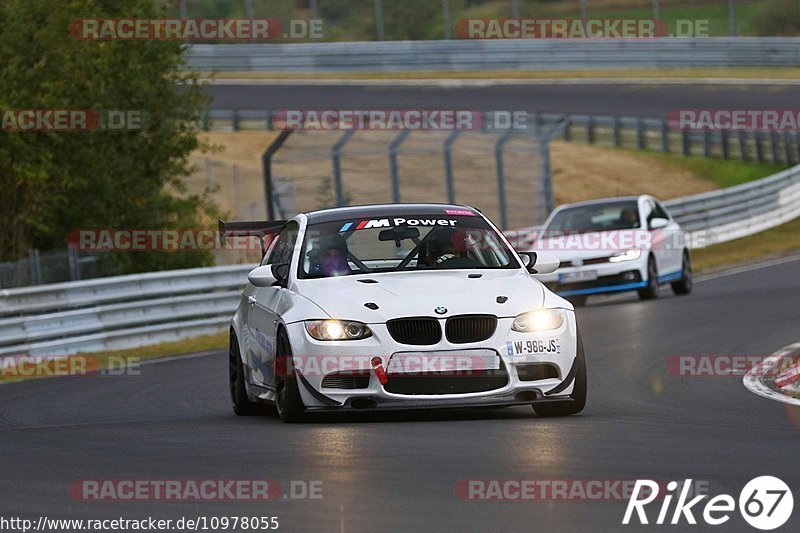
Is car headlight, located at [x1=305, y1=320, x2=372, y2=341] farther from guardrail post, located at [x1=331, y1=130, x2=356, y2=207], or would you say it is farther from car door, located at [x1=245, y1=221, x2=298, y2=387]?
guardrail post, located at [x1=331, y1=130, x2=356, y2=207]

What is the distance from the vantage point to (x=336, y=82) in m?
50.2

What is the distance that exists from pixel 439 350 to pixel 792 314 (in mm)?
10427

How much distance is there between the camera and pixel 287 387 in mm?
10930

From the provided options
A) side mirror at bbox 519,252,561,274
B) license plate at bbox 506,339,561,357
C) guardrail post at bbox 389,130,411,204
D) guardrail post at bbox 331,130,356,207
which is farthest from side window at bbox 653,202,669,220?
license plate at bbox 506,339,561,357

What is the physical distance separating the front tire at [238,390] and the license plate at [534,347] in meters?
2.49

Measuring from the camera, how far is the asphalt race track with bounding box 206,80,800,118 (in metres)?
45.9

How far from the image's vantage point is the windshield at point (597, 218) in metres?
24.2

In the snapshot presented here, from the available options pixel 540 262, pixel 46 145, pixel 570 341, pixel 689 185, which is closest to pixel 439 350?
pixel 570 341

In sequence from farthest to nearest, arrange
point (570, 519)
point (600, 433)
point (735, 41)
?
point (735, 41) → point (600, 433) → point (570, 519)

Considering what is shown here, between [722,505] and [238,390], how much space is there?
6000mm

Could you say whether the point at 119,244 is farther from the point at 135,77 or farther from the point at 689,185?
the point at 689,185

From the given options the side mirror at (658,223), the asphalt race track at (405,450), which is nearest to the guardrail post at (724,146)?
the side mirror at (658,223)

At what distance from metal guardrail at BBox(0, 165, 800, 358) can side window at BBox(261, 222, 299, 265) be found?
7.61 metres

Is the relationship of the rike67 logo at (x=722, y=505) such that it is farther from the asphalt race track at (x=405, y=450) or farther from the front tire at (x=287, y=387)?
the front tire at (x=287, y=387)
